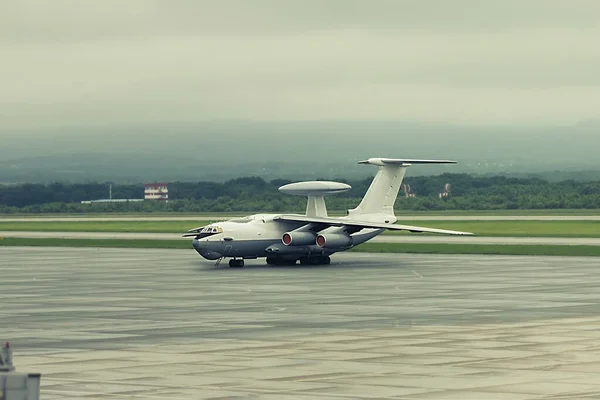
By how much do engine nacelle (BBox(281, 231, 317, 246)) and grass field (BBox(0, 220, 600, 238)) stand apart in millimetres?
32555

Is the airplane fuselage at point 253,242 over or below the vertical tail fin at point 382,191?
below

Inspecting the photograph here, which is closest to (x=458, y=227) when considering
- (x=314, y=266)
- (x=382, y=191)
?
(x=382, y=191)

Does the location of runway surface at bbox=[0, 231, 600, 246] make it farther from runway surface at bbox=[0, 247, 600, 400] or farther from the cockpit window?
the cockpit window

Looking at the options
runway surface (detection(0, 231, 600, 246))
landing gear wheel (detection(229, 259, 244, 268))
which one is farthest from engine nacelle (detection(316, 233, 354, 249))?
runway surface (detection(0, 231, 600, 246))

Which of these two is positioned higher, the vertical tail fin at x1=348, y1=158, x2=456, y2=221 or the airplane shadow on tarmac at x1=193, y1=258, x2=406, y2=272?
the vertical tail fin at x1=348, y1=158, x2=456, y2=221

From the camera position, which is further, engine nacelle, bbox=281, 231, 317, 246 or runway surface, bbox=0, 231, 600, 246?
runway surface, bbox=0, 231, 600, 246

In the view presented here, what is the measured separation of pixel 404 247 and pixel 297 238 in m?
17.5

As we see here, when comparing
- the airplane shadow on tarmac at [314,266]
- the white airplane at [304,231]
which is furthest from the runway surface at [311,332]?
the white airplane at [304,231]

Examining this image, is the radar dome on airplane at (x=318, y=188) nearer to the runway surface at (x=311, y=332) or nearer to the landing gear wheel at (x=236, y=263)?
the landing gear wheel at (x=236, y=263)

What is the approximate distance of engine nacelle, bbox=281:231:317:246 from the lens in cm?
6166

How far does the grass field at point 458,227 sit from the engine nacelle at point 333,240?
30.7 metres

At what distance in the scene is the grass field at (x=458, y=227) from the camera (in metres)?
95.1

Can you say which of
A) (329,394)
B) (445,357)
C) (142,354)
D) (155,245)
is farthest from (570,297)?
(155,245)

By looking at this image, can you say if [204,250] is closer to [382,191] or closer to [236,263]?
[236,263]
